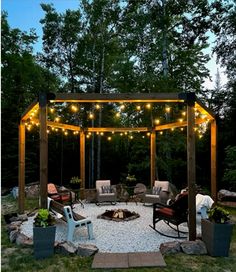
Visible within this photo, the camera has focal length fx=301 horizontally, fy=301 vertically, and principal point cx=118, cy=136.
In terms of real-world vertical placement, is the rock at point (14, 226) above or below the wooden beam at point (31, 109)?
below

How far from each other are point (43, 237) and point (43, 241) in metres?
0.06

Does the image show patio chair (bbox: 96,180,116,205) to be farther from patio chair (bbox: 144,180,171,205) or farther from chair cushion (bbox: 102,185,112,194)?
patio chair (bbox: 144,180,171,205)

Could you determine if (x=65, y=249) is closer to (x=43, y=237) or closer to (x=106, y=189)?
(x=43, y=237)

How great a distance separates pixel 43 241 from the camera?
441cm

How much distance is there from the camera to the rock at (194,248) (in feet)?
14.9

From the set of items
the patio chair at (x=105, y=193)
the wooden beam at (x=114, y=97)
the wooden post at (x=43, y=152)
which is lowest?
the patio chair at (x=105, y=193)

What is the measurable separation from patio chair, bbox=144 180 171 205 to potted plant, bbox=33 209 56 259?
4.73 metres

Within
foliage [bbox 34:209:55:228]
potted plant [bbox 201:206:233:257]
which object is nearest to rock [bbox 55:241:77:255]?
foliage [bbox 34:209:55:228]

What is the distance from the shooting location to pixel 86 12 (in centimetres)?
1416

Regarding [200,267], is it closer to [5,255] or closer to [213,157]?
[5,255]

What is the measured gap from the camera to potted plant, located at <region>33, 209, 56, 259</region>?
4.39m

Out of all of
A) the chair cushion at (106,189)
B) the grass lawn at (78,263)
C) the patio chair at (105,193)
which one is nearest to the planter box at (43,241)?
the grass lawn at (78,263)

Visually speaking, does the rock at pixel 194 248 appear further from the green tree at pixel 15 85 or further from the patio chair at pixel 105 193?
the green tree at pixel 15 85

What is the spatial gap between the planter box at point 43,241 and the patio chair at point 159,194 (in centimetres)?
476
